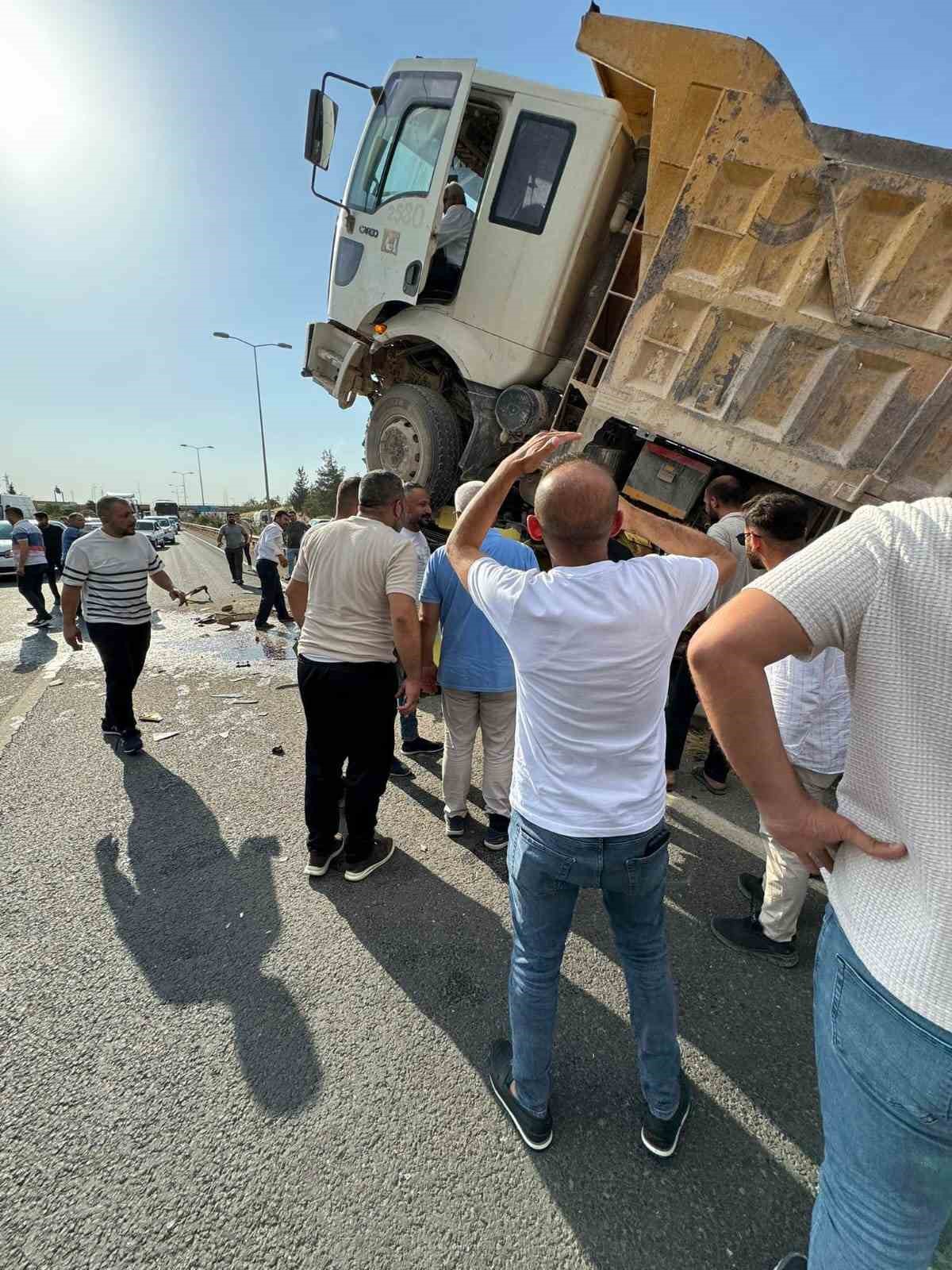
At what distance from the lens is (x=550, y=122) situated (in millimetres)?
3902

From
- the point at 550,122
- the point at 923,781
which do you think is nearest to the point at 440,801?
the point at 923,781

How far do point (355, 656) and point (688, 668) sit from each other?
189 cm

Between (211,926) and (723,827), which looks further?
(723,827)

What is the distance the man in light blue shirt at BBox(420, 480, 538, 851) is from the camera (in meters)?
2.81

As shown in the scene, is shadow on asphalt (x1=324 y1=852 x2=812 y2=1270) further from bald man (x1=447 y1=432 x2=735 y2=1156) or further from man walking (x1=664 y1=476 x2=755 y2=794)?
man walking (x1=664 y1=476 x2=755 y2=794)

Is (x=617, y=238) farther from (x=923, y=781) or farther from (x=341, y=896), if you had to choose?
(x=341, y=896)

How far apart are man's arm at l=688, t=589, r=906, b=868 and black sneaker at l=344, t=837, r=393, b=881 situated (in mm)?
2120

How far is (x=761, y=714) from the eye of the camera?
3.16 ft

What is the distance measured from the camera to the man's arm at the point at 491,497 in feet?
5.08

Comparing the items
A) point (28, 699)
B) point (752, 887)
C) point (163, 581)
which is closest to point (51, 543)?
point (28, 699)

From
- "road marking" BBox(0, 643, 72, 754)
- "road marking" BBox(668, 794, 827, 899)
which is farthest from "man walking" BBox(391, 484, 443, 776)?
"road marking" BBox(0, 643, 72, 754)

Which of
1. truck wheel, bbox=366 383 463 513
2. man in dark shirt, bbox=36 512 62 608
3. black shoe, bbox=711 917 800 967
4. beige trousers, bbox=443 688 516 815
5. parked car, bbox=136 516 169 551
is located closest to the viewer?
black shoe, bbox=711 917 800 967

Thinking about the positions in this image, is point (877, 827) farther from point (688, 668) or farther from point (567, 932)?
point (688, 668)

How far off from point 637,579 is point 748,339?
2.87 m
